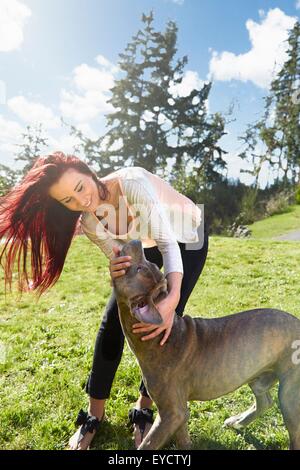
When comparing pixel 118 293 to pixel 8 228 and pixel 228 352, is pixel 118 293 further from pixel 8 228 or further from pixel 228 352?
pixel 8 228

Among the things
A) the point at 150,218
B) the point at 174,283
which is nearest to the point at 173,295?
the point at 174,283

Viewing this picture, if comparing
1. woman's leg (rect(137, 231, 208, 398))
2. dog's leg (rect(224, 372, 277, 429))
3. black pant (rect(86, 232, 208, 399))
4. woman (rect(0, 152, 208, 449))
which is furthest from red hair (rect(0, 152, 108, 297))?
dog's leg (rect(224, 372, 277, 429))

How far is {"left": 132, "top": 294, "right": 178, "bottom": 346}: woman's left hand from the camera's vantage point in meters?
2.24

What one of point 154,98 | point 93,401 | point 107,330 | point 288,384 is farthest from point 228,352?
point 154,98

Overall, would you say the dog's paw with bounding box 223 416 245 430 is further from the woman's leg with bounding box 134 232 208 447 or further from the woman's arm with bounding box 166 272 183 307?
the woman's arm with bounding box 166 272 183 307

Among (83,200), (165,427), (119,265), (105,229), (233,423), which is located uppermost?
(83,200)

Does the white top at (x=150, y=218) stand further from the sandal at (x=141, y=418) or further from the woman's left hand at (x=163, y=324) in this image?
the sandal at (x=141, y=418)

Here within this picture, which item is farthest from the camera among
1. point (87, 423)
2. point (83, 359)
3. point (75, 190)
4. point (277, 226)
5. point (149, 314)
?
point (277, 226)

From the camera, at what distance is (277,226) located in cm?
1808

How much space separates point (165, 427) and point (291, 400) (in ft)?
2.58

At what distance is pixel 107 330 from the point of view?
3.02 meters

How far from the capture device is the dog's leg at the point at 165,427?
229 cm

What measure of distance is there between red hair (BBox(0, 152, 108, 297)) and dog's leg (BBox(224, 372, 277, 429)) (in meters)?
1.73

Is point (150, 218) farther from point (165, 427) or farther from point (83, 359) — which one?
point (83, 359)
